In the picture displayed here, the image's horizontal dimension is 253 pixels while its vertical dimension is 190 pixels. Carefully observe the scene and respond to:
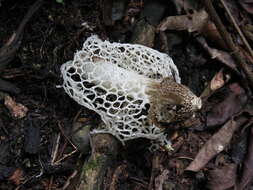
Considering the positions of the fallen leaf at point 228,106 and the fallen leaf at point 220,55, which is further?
the fallen leaf at point 220,55

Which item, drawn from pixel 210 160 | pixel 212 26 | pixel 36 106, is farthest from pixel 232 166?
pixel 36 106

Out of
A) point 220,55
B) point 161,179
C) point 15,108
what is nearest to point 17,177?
point 15,108

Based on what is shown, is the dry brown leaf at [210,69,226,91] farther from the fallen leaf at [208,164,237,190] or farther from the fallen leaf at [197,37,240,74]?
the fallen leaf at [208,164,237,190]

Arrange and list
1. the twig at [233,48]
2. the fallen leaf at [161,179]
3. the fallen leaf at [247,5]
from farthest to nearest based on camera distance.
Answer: the fallen leaf at [247,5] < the twig at [233,48] < the fallen leaf at [161,179]

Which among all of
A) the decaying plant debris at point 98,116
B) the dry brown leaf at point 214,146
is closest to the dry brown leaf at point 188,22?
the decaying plant debris at point 98,116

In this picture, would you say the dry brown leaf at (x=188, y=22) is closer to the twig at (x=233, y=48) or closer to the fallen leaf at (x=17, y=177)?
the twig at (x=233, y=48)

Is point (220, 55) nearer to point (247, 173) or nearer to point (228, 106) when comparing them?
point (228, 106)
